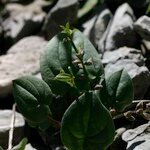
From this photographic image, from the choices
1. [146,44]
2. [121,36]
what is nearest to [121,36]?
[121,36]

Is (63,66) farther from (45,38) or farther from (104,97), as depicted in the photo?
(45,38)

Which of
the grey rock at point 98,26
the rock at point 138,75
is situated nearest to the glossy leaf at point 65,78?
the rock at point 138,75

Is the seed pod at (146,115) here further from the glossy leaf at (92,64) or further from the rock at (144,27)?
the rock at (144,27)

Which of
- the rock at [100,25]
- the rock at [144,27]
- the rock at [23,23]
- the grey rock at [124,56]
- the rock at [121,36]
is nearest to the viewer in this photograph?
the grey rock at [124,56]

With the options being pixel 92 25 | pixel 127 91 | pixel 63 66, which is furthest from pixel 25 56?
pixel 127 91

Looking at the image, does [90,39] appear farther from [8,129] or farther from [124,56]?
[8,129]

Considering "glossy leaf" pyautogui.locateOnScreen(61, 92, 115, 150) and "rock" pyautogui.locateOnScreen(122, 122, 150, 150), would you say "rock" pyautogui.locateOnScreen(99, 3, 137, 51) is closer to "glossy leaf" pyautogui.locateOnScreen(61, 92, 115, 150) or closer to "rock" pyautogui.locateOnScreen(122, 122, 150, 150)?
"rock" pyautogui.locateOnScreen(122, 122, 150, 150)

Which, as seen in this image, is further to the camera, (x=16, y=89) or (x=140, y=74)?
(x=140, y=74)

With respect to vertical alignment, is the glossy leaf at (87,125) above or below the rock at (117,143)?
above
